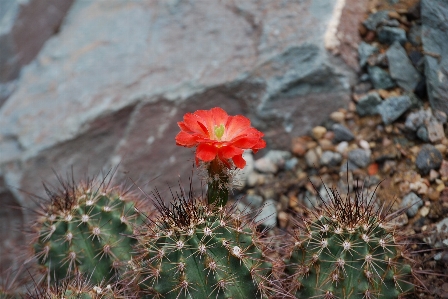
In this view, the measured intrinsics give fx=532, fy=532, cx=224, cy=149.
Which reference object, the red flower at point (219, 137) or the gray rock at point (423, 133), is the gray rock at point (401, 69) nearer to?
the gray rock at point (423, 133)

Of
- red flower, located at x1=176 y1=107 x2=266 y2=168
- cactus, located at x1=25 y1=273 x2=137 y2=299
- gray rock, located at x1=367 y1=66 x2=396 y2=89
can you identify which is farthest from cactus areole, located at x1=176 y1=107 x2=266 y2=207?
gray rock, located at x1=367 y1=66 x2=396 y2=89

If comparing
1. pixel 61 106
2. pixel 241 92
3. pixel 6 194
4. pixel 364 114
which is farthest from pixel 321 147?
pixel 6 194

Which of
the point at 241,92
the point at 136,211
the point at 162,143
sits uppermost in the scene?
the point at 136,211

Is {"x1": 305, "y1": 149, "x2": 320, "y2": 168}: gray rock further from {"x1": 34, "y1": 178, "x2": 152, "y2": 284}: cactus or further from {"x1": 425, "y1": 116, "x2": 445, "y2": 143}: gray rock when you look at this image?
{"x1": 34, "y1": 178, "x2": 152, "y2": 284}: cactus

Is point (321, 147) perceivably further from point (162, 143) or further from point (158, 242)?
point (158, 242)

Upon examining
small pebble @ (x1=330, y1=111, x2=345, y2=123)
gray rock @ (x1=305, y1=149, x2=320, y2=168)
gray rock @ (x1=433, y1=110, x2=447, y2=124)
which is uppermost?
gray rock @ (x1=433, y1=110, x2=447, y2=124)

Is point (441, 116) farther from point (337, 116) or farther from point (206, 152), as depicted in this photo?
point (206, 152)

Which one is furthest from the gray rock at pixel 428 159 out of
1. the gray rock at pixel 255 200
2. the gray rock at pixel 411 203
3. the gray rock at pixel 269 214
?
the gray rock at pixel 255 200
